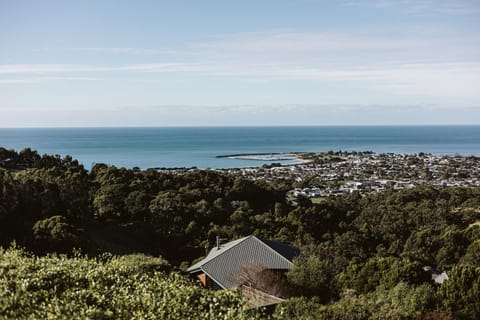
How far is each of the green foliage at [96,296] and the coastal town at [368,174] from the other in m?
40.8

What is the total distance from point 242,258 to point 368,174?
5209cm

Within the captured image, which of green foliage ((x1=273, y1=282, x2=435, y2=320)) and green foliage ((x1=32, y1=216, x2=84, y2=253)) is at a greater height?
green foliage ((x1=273, y1=282, x2=435, y2=320))

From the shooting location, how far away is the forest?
6.65 m

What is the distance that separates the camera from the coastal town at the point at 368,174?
181 feet

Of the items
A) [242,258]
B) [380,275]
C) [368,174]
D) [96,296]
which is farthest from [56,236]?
[368,174]

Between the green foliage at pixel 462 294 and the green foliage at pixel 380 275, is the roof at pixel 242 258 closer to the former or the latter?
the green foliage at pixel 380 275

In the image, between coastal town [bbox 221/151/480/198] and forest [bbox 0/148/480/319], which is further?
coastal town [bbox 221/151/480/198]

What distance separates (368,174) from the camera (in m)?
67.0

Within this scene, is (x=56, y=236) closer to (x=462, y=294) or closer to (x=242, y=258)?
(x=242, y=258)

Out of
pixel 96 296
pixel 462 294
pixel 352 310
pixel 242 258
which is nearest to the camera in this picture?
pixel 96 296

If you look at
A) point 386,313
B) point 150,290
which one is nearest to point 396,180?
point 386,313

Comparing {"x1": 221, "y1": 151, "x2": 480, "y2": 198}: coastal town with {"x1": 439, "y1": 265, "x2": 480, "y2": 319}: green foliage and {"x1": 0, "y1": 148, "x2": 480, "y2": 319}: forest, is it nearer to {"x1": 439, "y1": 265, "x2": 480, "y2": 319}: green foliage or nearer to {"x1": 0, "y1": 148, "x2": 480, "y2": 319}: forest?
{"x1": 0, "y1": 148, "x2": 480, "y2": 319}: forest

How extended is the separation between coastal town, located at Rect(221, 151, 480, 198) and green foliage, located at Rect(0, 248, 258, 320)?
A: 40.8 meters

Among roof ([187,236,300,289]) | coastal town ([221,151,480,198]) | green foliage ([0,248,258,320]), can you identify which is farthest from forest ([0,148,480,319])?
coastal town ([221,151,480,198])
